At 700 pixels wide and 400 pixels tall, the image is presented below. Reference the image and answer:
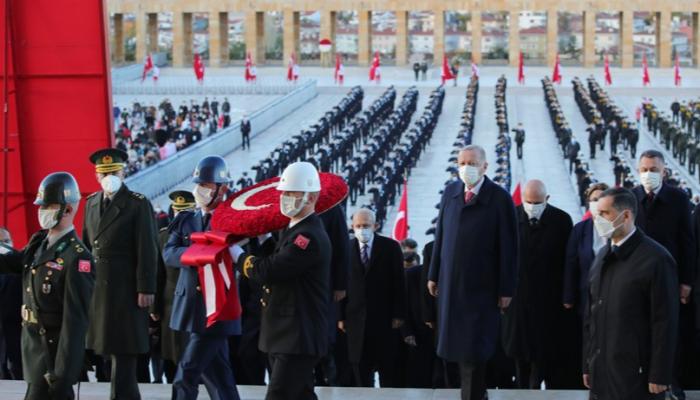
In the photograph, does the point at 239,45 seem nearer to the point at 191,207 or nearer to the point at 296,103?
the point at 296,103

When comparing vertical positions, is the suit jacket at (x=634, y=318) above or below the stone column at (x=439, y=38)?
above

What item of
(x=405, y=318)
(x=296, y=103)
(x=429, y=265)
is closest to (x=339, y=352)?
(x=405, y=318)

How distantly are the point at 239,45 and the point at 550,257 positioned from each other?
84.4 metres

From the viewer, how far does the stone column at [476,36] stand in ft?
218

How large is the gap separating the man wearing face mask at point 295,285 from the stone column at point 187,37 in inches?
2433

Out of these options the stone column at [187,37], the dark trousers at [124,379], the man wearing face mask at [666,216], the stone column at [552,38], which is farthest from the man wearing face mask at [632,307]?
the stone column at [187,37]

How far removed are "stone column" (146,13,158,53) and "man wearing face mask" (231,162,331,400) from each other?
66.0m

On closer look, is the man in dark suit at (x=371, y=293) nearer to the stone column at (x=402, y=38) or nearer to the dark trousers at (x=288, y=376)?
the dark trousers at (x=288, y=376)

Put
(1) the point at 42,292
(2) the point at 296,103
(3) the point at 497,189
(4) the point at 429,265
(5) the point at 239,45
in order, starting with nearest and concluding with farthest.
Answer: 1. (1) the point at 42,292
2. (3) the point at 497,189
3. (4) the point at 429,265
4. (2) the point at 296,103
5. (5) the point at 239,45

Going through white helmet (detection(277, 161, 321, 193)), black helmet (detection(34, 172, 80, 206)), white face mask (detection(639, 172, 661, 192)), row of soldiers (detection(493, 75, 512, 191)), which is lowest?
row of soldiers (detection(493, 75, 512, 191))

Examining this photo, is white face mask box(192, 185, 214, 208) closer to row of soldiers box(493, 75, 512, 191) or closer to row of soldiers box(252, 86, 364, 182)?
row of soldiers box(493, 75, 512, 191)

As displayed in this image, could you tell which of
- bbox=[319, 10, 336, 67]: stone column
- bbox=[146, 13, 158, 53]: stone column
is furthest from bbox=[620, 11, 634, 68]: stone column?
bbox=[146, 13, 158, 53]: stone column

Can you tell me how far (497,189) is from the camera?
313 inches

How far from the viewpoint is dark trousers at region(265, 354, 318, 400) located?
7.16 m
